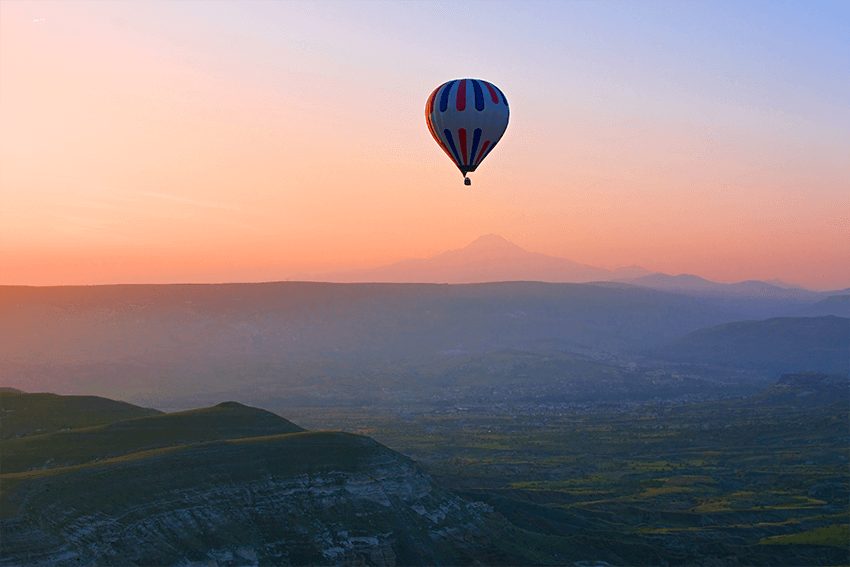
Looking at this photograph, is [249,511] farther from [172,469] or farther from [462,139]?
[462,139]

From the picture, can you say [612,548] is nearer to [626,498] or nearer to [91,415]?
[626,498]

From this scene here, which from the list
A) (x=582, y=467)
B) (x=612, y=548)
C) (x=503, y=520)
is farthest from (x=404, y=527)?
(x=582, y=467)

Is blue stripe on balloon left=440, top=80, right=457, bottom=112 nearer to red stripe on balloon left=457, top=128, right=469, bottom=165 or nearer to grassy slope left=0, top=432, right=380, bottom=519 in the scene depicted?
red stripe on balloon left=457, top=128, right=469, bottom=165

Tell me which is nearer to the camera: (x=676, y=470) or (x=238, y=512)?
(x=238, y=512)

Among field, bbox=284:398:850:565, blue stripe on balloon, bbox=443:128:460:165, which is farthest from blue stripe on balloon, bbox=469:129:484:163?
field, bbox=284:398:850:565

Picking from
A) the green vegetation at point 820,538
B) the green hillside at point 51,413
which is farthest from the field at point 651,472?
the green hillside at point 51,413

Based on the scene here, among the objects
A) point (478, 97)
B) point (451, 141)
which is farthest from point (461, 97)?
point (451, 141)

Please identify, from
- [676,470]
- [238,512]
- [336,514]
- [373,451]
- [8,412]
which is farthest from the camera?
[676,470]
